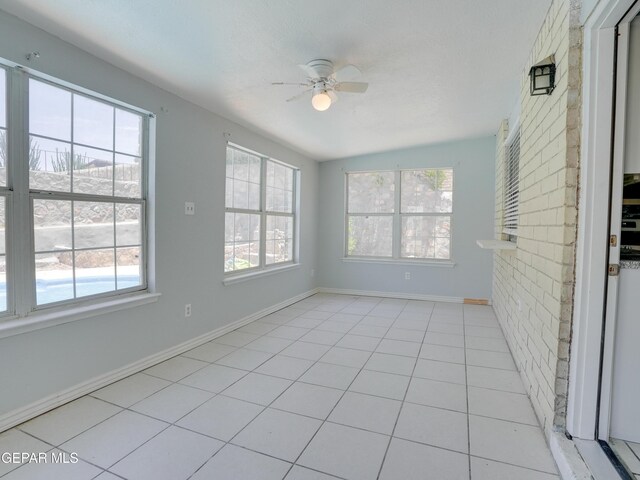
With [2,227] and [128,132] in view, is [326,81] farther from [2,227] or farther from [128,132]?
[2,227]

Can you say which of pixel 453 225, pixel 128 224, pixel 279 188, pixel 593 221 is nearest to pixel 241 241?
pixel 279 188

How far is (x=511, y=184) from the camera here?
374cm

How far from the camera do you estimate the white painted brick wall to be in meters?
1.67

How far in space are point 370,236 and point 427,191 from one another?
1.18 meters

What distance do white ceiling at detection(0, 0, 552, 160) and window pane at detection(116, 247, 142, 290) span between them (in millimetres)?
1396

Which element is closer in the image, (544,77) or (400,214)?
(544,77)

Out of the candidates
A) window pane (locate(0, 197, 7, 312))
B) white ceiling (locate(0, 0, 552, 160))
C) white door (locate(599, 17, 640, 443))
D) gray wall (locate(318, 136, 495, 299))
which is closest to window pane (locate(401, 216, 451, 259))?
gray wall (locate(318, 136, 495, 299))

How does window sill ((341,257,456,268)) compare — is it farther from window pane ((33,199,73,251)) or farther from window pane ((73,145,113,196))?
window pane ((33,199,73,251))

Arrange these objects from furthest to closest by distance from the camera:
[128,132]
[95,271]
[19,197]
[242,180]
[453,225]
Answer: [453,225] < [242,180] < [128,132] < [95,271] < [19,197]

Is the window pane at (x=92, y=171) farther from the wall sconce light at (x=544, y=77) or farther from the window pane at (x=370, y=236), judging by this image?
the window pane at (x=370, y=236)

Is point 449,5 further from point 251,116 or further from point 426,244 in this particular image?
point 426,244

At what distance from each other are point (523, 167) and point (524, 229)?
552 millimetres

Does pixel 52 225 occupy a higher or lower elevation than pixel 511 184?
lower

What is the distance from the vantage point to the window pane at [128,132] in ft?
8.81
